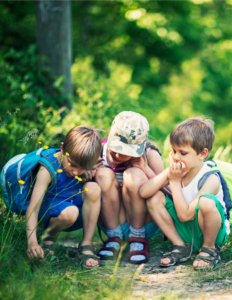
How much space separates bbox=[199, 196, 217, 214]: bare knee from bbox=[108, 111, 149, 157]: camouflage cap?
21.8 inches

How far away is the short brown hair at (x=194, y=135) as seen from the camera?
2.29m

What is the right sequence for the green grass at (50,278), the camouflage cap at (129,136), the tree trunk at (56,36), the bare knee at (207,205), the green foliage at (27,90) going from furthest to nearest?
the tree trunk at (56,36) < the green foliage at (27,90) < the camouflage cap at (129,136) < the bare knee at (207,205) < the green grass at (50,278)

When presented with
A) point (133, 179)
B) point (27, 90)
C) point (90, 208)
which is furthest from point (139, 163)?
point (27, 90)

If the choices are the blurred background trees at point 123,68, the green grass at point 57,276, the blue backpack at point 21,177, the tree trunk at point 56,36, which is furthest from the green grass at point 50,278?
the tree trunk at point 56,36

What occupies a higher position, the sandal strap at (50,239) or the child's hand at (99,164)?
the child's hand at (99,164)

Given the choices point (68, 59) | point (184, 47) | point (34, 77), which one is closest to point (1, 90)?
point (34, 77)

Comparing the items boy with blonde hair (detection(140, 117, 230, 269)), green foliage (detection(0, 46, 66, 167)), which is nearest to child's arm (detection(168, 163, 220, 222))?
boy with blonde hair (detection(140, 117, 230, 269))

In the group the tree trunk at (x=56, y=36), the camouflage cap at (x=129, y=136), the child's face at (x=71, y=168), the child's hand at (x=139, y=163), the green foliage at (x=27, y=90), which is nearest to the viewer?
the child's face at (x=71, y=168)

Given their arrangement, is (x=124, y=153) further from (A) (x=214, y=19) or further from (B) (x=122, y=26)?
(A) (x=214, y=19)

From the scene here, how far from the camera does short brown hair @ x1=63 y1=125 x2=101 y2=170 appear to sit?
221 cm

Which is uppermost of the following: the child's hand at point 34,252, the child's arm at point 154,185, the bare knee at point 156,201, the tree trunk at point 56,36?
the tree trunk at point 56,36

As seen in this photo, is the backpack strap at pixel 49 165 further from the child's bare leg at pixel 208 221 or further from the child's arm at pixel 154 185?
the child's bare leg at pixel 208 221

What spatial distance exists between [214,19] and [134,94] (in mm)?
8603

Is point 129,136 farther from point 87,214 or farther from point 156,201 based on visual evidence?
point 87,214
